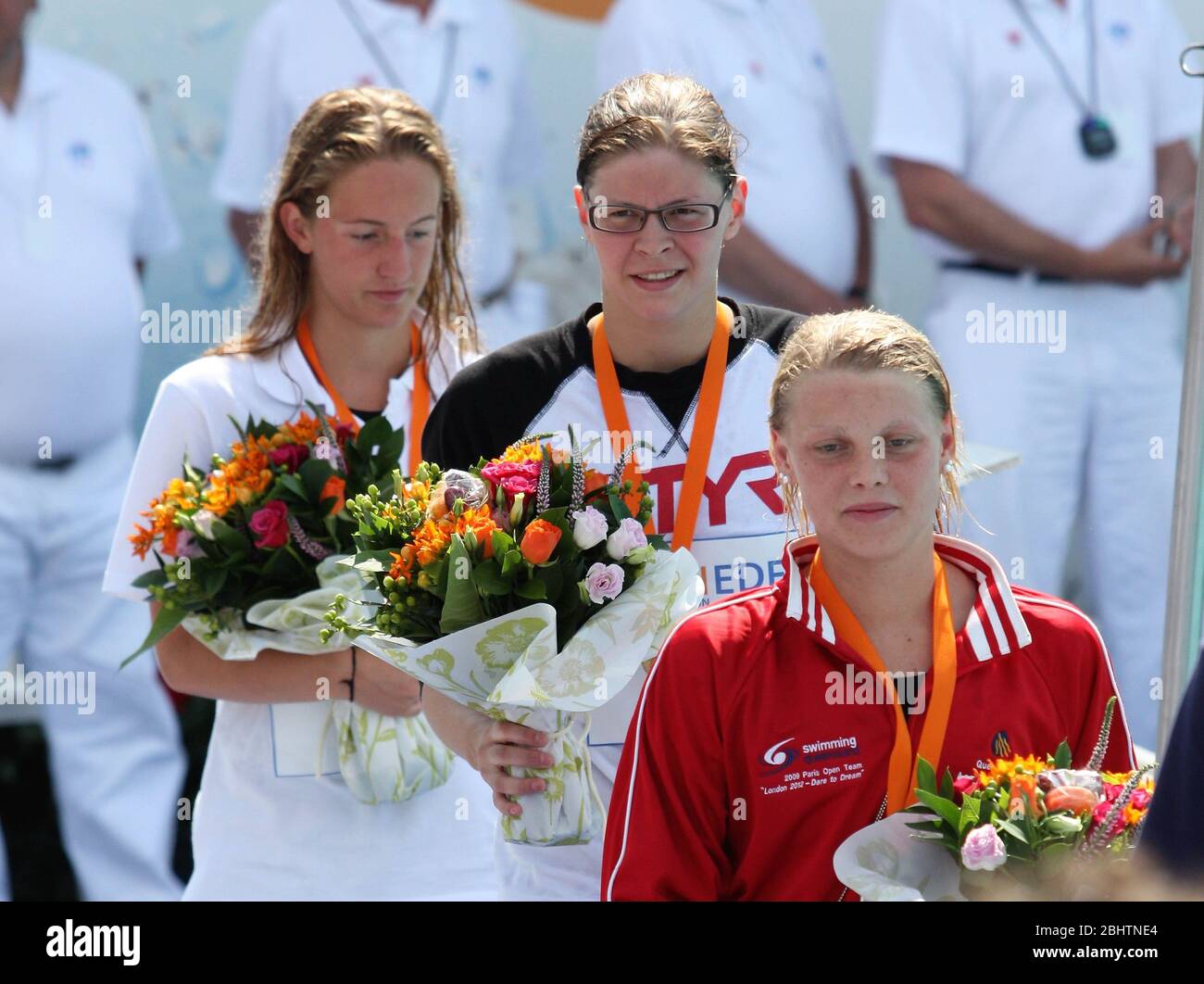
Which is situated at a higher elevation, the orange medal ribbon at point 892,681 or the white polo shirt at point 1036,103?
the white polo shirt at point 1036,103

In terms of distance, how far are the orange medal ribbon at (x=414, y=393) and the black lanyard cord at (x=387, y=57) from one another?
1336 mm

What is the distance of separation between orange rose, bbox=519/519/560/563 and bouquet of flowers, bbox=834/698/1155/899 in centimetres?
57

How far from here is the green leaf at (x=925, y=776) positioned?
1885mm

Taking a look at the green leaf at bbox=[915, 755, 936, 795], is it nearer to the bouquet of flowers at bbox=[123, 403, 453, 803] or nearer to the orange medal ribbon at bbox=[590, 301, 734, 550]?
the orange medal ribbon at bbox=[590, 301, 734, 550]

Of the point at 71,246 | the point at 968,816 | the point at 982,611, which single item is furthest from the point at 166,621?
the point at 71,246

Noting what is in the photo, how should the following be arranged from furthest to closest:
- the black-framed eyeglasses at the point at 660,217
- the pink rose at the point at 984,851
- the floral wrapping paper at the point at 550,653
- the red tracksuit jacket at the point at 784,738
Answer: the black-framed eyeglasses at the point at 660,217 < the floral wrapping paper at the point at 550,653 < the red tracksuit jacket at the point at 784,738 < the pink rose at the point at 984,851

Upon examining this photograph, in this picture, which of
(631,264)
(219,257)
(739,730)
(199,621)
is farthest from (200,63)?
(739,730)

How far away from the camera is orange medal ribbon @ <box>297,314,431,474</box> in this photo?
304 cm

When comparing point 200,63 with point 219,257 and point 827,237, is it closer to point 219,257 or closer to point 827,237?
point 219,257

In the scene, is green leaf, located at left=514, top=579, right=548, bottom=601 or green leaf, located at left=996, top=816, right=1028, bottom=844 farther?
green leaf, located at left=514, top=579, right=548, bottom=601

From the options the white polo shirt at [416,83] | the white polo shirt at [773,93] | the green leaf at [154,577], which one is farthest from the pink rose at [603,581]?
the white polo shirt at [773,93]
